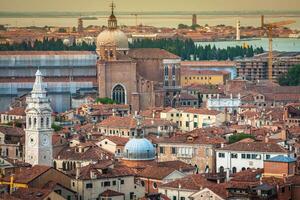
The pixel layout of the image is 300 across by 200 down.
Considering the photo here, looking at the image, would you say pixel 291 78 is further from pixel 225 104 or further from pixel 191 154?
pixel 191 154

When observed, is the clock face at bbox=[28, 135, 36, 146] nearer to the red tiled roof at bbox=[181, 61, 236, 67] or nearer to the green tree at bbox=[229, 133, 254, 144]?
the green tree at bbox=[229, 133, 254, 144]

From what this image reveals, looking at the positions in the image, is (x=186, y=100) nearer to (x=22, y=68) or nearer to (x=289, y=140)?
(x=22, y=68)

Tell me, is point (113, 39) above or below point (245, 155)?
above

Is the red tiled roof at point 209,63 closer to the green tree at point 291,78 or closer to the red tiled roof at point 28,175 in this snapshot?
the green tree at point 291,78

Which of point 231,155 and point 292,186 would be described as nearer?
point 292,186

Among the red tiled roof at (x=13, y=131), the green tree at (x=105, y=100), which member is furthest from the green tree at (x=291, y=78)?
the red tiled roof at (x=13, y=131)

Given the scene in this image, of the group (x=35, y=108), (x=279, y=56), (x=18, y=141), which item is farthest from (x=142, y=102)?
(x=279, y=56)

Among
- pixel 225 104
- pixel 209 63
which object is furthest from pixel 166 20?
pixel 225 104

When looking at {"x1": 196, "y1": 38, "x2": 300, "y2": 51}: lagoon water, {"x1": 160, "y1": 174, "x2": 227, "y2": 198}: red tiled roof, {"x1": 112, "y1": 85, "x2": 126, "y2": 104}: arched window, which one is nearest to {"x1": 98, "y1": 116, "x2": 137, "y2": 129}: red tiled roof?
{"x1": 160, "y1": 174, "x2": 227, "y2": 198}: red tiled roof
